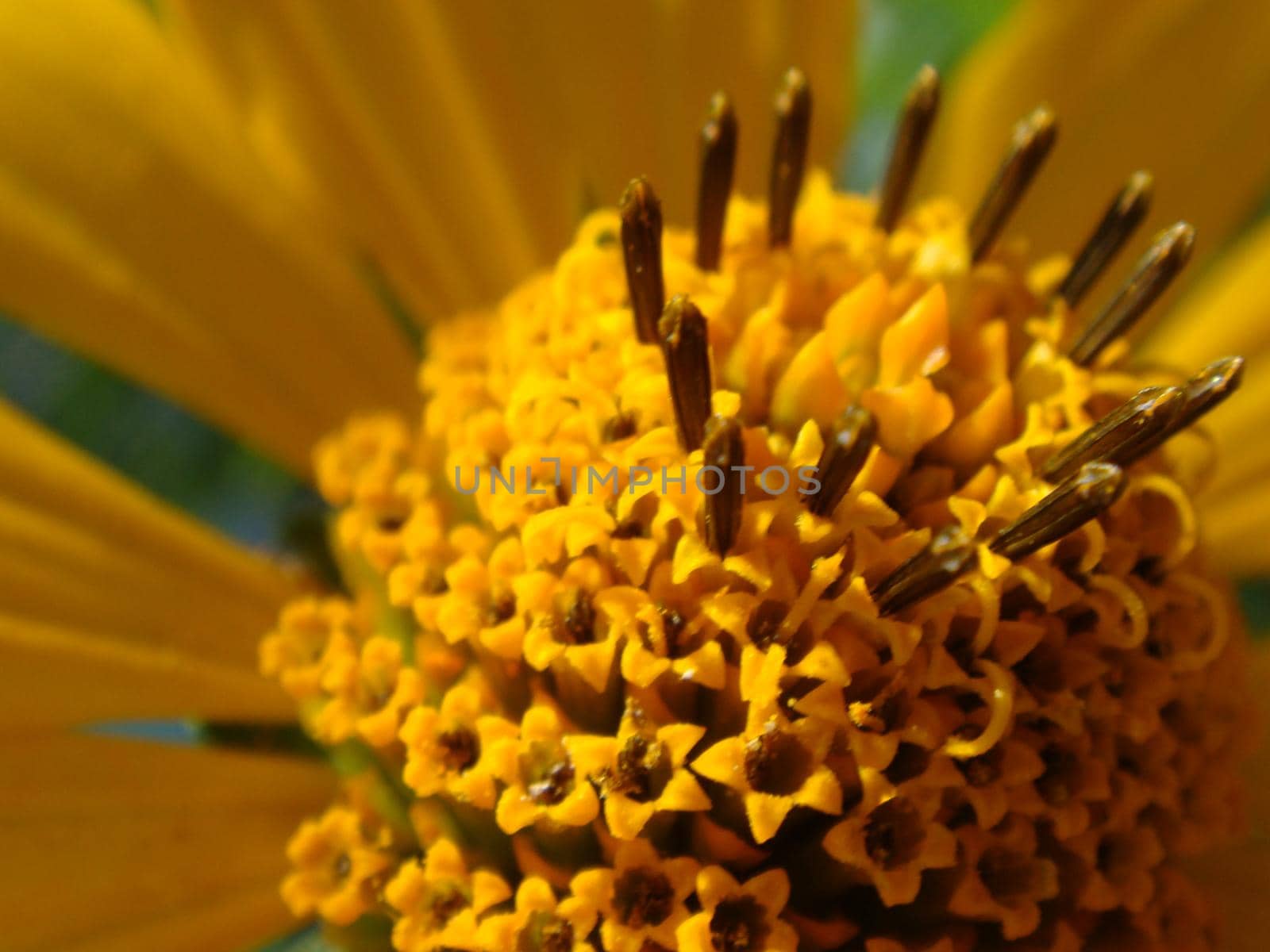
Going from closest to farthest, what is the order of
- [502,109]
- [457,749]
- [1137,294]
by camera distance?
[457,749] → [1137,294] → [502,109]

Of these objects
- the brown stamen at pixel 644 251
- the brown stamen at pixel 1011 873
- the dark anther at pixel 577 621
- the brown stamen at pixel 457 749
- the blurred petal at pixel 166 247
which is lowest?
the brown stamen at pixel 1011 873

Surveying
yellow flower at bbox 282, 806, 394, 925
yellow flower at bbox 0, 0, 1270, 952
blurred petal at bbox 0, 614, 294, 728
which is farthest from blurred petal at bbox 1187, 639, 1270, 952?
blurred petal at bbox 0, 614, 294, 728

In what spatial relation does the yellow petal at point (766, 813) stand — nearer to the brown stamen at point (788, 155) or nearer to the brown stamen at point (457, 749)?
the brown stamen at point (457, 749)

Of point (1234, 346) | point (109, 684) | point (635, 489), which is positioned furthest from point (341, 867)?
point (1234, 346)

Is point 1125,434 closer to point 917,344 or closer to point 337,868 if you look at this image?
point 917,344

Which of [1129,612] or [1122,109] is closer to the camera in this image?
[1129,612]

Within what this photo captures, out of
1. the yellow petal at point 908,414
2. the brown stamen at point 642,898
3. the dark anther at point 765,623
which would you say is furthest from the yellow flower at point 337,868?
the yellow petal at point 908,414
